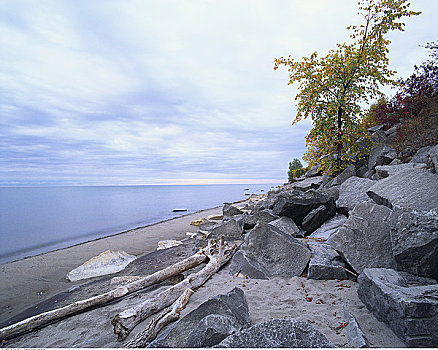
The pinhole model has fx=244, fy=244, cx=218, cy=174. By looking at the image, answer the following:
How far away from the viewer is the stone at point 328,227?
6.44 metres

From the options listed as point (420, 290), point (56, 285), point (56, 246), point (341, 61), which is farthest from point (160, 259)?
point (341, 61)

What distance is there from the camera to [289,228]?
22.9ft

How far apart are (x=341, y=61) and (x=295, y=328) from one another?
10998mm

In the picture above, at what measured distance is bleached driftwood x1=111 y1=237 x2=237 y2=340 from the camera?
12.2ft

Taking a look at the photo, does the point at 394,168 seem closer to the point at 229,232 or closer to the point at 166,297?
the point at 229,232

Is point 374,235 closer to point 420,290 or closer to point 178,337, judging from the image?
point 420,290

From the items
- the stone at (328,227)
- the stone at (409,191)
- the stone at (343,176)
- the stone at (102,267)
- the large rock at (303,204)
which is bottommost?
the stone at (102,267)

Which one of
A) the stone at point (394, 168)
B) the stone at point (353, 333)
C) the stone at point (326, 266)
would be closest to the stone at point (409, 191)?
the stone at point (394, 168)

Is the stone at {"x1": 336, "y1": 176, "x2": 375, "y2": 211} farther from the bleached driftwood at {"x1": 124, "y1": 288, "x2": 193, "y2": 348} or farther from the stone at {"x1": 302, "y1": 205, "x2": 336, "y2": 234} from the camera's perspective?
the bleached driftwood at {"x1": 124, "y1": 288, "x2": 193, "y2": 348}

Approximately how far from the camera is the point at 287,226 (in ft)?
23.1

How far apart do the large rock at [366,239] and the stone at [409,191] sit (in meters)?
0.56

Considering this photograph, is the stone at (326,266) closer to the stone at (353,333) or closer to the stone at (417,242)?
the stone at (417,242)

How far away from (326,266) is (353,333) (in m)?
1.98

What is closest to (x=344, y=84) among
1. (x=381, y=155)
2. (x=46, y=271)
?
(x=381, y=155)
